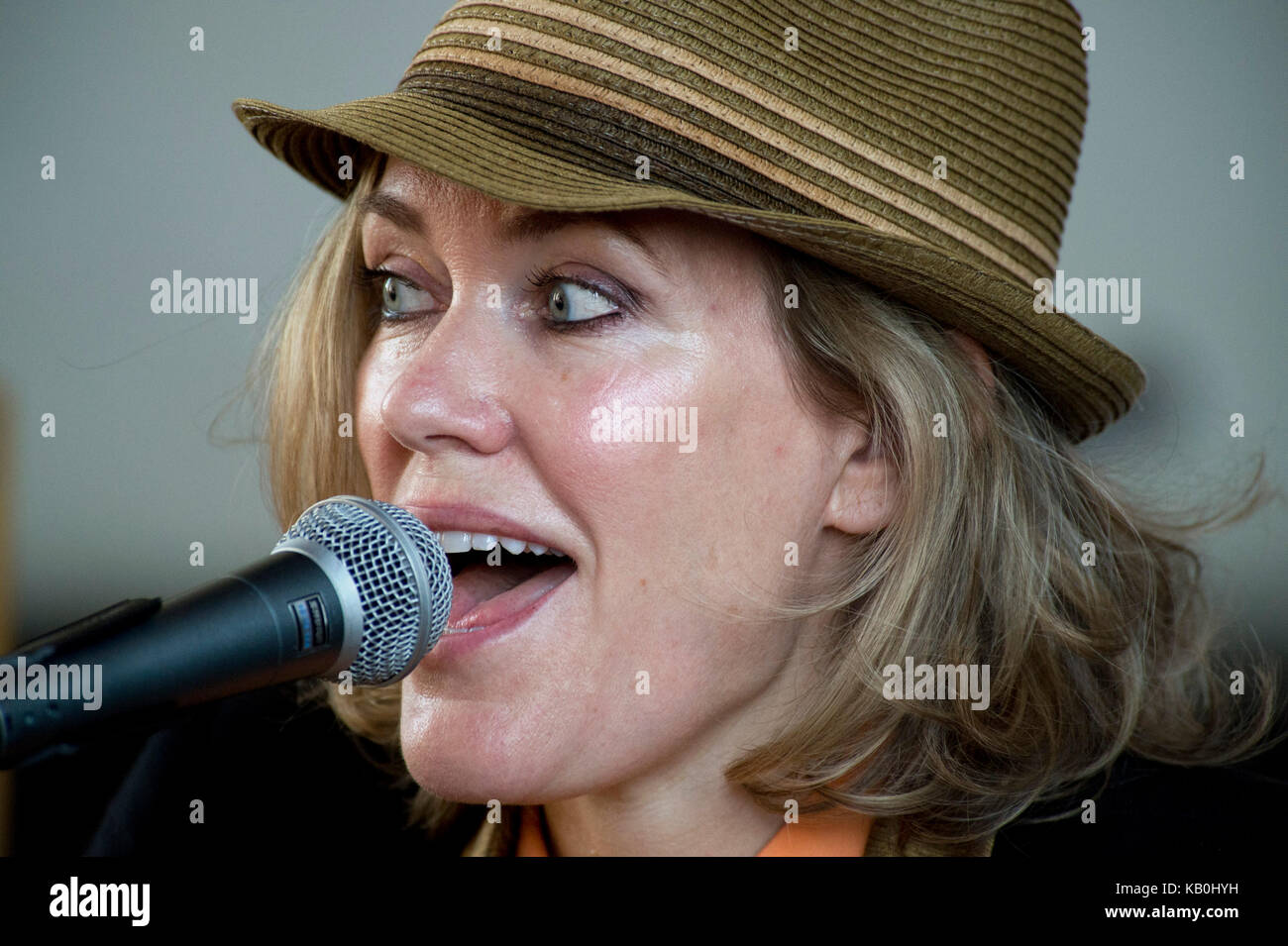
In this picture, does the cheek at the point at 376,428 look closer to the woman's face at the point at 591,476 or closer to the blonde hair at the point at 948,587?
the woman's face at the point at 591,476

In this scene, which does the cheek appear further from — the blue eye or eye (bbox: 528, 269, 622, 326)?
eye (bbox: 528, 269, 622, 326)

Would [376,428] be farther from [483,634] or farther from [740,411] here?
[740,411]

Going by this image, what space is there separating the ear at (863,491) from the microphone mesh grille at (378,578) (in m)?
0.51

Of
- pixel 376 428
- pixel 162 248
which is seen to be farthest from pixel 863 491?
pixel 162 248

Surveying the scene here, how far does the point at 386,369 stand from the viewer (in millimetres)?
1403

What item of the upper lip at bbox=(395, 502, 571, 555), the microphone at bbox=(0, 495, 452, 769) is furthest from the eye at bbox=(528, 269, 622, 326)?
the microphone at bbox=(0, 495, 452, 769)

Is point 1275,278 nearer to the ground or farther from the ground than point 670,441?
farther from the ground

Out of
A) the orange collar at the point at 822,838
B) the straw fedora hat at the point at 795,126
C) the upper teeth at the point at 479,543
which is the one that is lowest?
the orange collar at the point at 822,838

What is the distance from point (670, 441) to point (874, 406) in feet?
0.75

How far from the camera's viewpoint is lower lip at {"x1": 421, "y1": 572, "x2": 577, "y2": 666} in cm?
123

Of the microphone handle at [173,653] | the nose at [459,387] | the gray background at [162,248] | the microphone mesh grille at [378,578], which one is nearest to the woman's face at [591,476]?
the nose at [459,387]

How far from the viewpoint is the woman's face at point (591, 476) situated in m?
1.22
